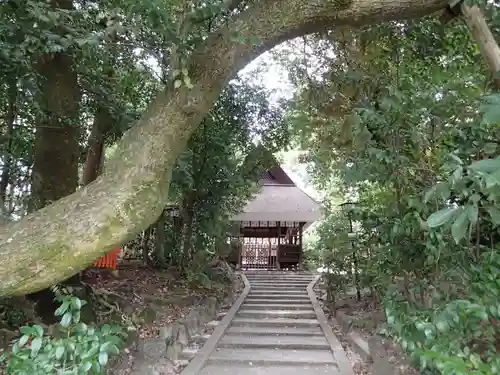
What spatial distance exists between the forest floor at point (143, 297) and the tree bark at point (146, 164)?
1.43 meters

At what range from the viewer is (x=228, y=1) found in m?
2.59

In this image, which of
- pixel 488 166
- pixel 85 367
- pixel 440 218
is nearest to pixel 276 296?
pixel 85 367

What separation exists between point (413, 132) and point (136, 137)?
1871mm

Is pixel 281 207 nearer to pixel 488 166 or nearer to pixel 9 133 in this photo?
pixel 9 133

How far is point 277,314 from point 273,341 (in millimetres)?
1852

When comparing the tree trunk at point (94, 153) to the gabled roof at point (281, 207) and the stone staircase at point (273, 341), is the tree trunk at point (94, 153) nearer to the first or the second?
the stone staircase at point (273, 341)

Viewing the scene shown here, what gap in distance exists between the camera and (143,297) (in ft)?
19.6

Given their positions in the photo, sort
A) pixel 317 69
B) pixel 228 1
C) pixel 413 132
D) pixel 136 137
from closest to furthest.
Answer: pixel 136 137, pixel 228 1, pixel 413 132, pixel 317 69

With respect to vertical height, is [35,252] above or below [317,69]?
below

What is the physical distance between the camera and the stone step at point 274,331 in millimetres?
6406

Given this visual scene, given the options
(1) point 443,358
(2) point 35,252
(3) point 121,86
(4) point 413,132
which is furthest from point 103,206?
(3) point 121,86

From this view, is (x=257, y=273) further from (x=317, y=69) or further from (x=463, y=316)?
(x=463, y=316)

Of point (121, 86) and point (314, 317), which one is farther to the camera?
→ point (314, 317)

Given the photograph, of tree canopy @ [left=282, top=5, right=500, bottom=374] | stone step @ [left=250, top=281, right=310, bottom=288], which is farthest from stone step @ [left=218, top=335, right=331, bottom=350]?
stone step @ [left=250, top=281, right=310, bottom=288]
